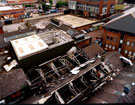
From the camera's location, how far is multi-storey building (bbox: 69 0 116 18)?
83.6 m

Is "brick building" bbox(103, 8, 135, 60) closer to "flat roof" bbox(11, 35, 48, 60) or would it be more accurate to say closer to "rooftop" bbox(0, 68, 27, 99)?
"flat roof" bbox(11, 35, 48, 60)

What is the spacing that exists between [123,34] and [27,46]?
3344 cm

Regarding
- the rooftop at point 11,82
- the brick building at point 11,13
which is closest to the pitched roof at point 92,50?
the rooftop at point 11,82

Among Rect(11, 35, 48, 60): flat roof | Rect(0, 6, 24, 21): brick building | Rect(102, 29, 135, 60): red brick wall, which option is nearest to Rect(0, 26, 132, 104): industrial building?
Rect(11, 35, 48, 60): flat roof

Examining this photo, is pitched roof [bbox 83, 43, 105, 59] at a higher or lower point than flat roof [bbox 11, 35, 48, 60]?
lower

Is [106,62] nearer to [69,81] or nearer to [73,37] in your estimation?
[69,81]

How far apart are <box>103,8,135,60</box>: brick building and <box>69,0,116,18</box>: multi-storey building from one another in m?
40.7

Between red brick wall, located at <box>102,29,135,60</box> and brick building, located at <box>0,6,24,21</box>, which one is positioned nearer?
red brick wall, located at <box>102,29,135,60</box>

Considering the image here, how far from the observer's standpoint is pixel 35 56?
33062mm

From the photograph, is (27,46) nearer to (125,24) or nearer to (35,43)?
(35,43)

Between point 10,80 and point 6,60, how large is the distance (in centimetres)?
851

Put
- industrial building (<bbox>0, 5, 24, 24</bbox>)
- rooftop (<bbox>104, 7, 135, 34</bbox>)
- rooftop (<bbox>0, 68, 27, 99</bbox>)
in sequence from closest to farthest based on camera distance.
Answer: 1. rooftop (<bbox>0, 68, 27, 99</bbox>)
2. rooftop (<bbox>104, 7, 135, 34</bbox>)
3. industrial building (<bbox>0, 5, 24, 24</bbox>)

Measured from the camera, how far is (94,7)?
86.7 metres

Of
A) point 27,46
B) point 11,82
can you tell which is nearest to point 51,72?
point 11,82
